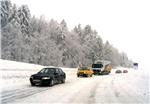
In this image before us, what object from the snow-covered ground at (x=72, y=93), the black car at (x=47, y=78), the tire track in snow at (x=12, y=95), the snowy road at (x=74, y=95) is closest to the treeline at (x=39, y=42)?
the snow-covered ground at (x=72, y=93)

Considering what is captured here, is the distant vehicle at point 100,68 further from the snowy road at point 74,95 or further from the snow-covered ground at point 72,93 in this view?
the snowy road at point 74,95

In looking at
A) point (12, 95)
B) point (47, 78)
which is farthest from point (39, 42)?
point (12, 95)

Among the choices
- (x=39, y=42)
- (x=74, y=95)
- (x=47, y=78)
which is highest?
(x=39, y=42)

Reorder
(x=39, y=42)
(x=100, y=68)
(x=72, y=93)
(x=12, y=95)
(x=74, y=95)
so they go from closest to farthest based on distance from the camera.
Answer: (x=12, y=95) → (x=74, y=95) → (x=72, y=93) → (x=100, y=68) → (x=39, y=42)

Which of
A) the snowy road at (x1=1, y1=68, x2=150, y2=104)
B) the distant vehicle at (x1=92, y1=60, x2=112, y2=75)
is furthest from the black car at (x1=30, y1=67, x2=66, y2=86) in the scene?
the distant vehicle at (x1=92, y1=60, x2=112, y2=75)

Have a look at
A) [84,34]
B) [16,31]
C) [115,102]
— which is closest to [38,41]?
[16,31]

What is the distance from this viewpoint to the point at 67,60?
3856 inches

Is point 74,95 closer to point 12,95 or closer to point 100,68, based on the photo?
point 12,95

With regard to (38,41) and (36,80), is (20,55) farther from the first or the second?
(36,80)

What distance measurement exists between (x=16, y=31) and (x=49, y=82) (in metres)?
50.9

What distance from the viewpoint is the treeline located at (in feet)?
239

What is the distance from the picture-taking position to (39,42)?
82625 millimetres

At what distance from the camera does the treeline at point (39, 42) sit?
72.9 meters

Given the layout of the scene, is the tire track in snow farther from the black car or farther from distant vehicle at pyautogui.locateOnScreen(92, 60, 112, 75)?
distant vehicle at pyautogui.locateOnScreen(92, 60, 112, 75)
